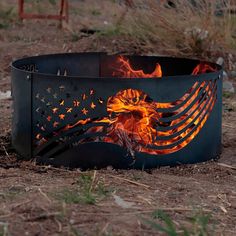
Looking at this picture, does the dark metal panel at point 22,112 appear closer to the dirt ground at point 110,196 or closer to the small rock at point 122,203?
the dirt ground at point 110,196

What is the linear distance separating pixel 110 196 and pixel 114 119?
2.29 ft

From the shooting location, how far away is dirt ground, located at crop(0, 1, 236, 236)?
2.52m

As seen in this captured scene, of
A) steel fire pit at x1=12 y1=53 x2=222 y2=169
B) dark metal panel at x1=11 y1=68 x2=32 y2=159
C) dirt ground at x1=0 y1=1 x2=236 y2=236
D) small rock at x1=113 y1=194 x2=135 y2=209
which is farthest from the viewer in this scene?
dark metal panel at x1=11 y1=68 x2=32 y2=159

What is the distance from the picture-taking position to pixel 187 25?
21.1 ft

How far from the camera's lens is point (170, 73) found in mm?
4566

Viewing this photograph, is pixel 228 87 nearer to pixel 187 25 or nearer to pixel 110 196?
pixel 187 25

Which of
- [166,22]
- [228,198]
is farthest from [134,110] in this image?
[166,22]

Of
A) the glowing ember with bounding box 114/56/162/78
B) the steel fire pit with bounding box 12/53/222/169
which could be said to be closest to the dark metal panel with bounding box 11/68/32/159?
the steel fire pit with bounding box 12/53/222/169

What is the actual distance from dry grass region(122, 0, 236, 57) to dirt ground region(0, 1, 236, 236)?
1960mm

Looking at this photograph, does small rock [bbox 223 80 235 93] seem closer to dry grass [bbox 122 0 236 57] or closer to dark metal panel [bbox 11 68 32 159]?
dry grass [bbox 122 0 236 57]

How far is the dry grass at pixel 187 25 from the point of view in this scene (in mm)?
6309

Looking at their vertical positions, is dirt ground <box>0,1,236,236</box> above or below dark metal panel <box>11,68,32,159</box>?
below

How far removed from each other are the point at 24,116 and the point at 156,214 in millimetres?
1308

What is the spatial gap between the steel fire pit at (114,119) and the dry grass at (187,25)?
8.20ft
